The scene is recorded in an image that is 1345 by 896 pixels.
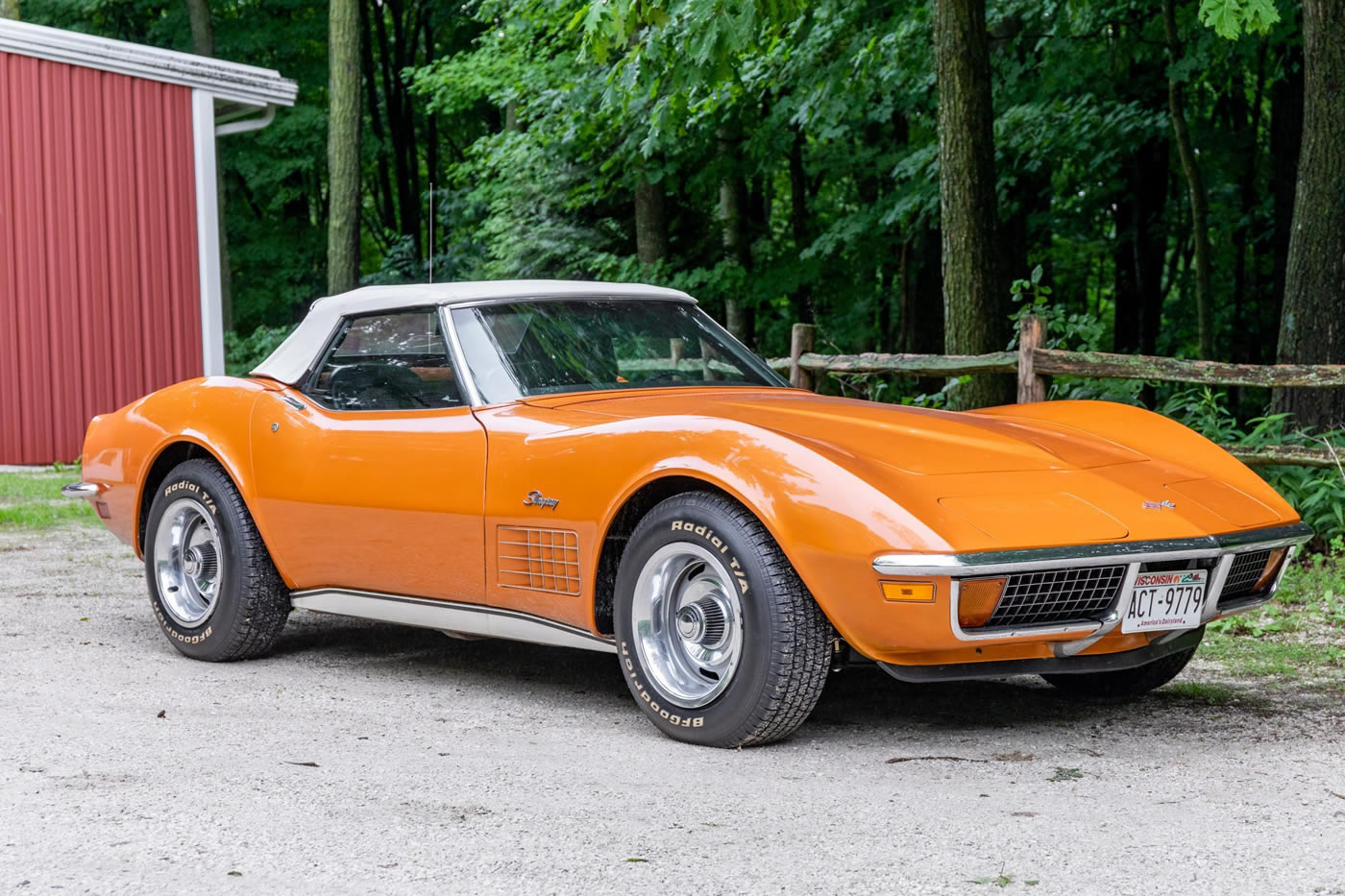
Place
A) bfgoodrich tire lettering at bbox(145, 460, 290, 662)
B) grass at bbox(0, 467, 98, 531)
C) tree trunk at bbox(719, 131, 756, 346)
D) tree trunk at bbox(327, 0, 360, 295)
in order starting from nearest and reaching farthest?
bfgoodrich tire lettering at bbox(145, 460, 290, 662) < grass at bbox(0, 467, 98, 531) < tree trunk at bbox(327, 0, 360, 295) < tree trunk at bbox(719, 131, 756, 346)

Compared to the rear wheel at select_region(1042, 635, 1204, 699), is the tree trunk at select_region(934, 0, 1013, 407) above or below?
above

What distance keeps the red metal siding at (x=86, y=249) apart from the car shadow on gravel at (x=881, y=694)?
10.1 meters

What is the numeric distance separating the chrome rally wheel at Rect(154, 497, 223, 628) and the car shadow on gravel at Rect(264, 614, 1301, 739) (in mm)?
413

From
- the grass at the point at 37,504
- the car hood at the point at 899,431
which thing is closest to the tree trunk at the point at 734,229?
the grass at the point at 37,504

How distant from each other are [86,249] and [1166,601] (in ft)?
45.6

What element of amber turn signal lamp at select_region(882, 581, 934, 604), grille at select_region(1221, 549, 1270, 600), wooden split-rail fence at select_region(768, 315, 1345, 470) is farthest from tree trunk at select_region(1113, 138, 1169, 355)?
amber turn signal lamp at select_region(882, 581, 934, 604)

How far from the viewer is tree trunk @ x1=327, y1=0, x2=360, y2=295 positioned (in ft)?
58.2

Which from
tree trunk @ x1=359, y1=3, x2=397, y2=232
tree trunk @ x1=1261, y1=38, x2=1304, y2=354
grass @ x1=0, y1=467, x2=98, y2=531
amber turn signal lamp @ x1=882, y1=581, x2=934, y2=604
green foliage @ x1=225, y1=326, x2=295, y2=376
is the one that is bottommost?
grass @ x1=0, y1=467, x2=98, y2=531

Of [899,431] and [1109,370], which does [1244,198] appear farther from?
→ [899,431]

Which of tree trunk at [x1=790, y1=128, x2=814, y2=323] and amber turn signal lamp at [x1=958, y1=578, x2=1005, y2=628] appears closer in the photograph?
amber turn signal lamp at [x1=958, y1=578, x2=1005, y2=628]

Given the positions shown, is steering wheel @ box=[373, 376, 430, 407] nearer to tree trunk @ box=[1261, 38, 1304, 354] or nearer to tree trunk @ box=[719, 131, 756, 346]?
tree trunk @ box=[719, 131, 756, 346]

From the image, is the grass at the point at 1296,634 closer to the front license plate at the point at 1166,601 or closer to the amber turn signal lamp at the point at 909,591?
the front license plate at the point at 1166,601

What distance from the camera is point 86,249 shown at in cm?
1561

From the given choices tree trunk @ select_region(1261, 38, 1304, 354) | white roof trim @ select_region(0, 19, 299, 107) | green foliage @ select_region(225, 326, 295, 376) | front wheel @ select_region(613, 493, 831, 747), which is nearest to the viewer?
front wheel @ select_region(613, 493, 831, 747)
